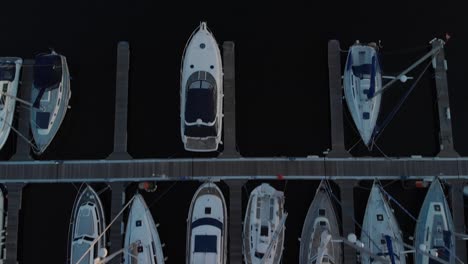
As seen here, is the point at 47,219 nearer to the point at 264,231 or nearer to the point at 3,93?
the point at 3,93

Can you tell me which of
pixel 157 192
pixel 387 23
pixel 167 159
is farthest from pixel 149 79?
pixel 387 23

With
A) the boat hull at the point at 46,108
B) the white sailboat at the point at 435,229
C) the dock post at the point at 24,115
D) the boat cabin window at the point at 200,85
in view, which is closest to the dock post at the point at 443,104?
the white sailboat at the point at 435,229

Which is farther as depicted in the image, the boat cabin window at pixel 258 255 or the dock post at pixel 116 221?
the dock post at pixel 116 221

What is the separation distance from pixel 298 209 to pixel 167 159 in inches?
281

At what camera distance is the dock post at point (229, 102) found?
22500 mm

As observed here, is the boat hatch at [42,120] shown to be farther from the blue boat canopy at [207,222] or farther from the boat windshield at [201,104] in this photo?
the blue boat canopy at [207,222]

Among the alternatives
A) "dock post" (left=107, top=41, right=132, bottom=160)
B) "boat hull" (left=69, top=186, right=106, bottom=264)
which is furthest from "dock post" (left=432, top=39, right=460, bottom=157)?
Answer: "boat hull" (left=69, top=186, right=106, bottom=264)

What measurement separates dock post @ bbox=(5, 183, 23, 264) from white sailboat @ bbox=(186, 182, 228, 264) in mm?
8625

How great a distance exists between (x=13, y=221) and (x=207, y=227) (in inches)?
385

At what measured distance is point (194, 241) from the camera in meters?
20.9

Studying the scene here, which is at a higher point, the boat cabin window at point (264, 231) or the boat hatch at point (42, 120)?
the boat hatch at point (42, 120)

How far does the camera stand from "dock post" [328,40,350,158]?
22484 mm

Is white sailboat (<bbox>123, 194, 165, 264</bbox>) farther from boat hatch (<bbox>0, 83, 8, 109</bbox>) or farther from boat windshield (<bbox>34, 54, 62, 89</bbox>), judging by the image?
boat hatch (<bbox>0, 83, 8, 109</bbox>)

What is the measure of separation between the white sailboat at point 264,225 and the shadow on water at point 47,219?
→ 7242 millimetres
